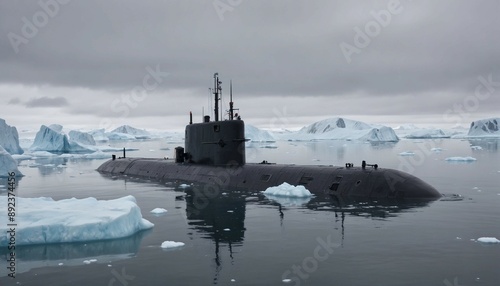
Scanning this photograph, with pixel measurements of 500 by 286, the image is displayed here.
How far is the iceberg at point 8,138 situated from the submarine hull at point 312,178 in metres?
37.7

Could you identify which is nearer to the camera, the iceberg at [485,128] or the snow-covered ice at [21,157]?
the snow-covered ice at [21,157]

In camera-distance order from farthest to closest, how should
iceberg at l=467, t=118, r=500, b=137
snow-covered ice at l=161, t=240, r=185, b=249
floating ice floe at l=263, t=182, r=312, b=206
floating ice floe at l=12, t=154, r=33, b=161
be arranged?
iceberg at l=467, t=118, r=500, b=137
floating ice floe at l=12, t=154, r=33, b=161
floating ice floe at l=263, t=182, r=312, b=206
snow-covered ice at l=161, t=240, r=185, b=249

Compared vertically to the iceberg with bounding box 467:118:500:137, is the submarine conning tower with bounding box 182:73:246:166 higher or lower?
lower

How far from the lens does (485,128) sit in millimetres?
187250

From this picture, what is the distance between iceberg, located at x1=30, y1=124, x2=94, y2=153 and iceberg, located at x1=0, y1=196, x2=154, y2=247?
6847 cm

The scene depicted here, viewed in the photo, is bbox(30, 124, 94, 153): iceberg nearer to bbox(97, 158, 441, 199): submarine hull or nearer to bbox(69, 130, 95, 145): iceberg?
bbox(69, 130, 95, 145): iceberg

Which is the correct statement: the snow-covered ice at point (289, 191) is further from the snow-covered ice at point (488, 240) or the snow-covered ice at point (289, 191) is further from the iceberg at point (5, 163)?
the iceberg at point (5, 163)

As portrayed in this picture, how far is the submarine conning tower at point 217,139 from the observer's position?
30.0m

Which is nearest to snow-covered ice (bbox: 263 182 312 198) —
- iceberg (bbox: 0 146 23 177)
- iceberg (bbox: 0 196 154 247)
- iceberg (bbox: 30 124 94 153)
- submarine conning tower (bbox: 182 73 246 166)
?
submarine conning tower (bbox: 182 73 246 166)

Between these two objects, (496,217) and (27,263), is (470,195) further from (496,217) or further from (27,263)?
(27,263)

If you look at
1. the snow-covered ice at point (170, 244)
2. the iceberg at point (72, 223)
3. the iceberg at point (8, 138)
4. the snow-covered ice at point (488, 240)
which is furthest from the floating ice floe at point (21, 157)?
the snow-covered ice at point (488, 240)

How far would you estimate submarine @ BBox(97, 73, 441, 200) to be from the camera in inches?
939

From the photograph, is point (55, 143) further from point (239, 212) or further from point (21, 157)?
point (239, 212)

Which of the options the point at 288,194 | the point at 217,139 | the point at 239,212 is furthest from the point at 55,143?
the point at 239,212
